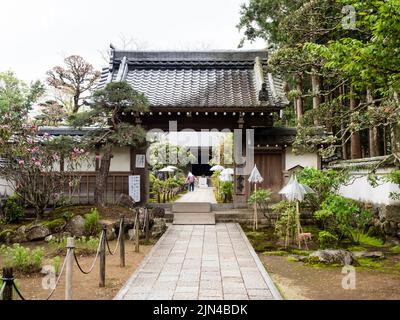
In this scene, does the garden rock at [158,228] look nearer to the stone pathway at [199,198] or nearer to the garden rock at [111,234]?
the garden rock at [111,234]

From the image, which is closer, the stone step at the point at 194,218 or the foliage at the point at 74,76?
the stone step at the point at 194,218

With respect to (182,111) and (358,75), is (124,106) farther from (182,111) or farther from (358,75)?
(358,75)

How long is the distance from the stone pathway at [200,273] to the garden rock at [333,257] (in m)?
1.35

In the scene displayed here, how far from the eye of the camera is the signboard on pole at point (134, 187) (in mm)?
14578

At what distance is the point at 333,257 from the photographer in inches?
330

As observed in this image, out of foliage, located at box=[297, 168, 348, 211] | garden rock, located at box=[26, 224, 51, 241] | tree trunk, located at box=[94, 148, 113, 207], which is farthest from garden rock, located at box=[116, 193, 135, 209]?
foliage, located at box=[297, 168, 348, 211]

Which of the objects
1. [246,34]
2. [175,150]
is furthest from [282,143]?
[175,150]

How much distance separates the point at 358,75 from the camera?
6168 millimetres

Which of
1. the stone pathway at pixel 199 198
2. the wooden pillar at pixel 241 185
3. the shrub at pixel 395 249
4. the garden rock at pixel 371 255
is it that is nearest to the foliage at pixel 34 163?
the wooden pillar at pixel 241 185

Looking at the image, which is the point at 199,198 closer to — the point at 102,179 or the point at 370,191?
the point at 102,179

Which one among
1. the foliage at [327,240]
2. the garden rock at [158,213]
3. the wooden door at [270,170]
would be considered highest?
the wooden door at [270,170]

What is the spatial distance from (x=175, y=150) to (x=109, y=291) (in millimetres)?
28375

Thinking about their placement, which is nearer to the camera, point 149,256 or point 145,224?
point 149,256

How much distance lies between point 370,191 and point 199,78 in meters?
8.66
